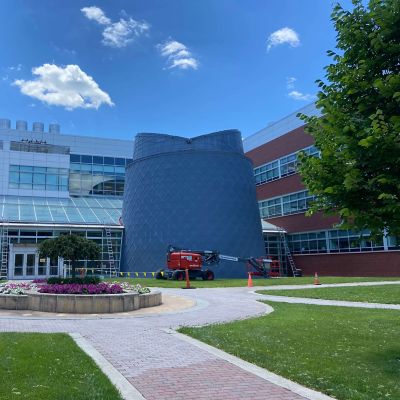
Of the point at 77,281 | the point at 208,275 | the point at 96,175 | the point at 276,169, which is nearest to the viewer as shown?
the point at 77,281

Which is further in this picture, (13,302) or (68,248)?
(68,248)

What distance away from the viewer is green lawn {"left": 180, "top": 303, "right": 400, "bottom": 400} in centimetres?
656

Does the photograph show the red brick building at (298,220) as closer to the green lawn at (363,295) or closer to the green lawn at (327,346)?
the green lawn at (363,295)

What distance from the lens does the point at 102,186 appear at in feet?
193

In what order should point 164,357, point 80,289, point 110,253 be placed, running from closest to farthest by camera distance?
1. point 164,357
2. point 80,289
3. point 110,253

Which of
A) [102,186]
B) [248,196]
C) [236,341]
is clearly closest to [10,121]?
[102,186]

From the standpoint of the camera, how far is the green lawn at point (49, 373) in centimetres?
585

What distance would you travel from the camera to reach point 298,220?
48281 millimetres

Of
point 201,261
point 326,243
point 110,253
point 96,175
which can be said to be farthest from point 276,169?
point 96,175

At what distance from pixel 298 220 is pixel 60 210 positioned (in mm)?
23898

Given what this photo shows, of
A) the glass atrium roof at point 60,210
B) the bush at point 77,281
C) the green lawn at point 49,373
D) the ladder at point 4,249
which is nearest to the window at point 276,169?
the glass atrium roof at point 60,210

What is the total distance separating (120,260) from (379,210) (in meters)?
39.8

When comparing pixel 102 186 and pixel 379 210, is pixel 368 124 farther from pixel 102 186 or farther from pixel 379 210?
pixel 102 186

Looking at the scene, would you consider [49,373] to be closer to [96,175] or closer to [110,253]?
[110,253]
